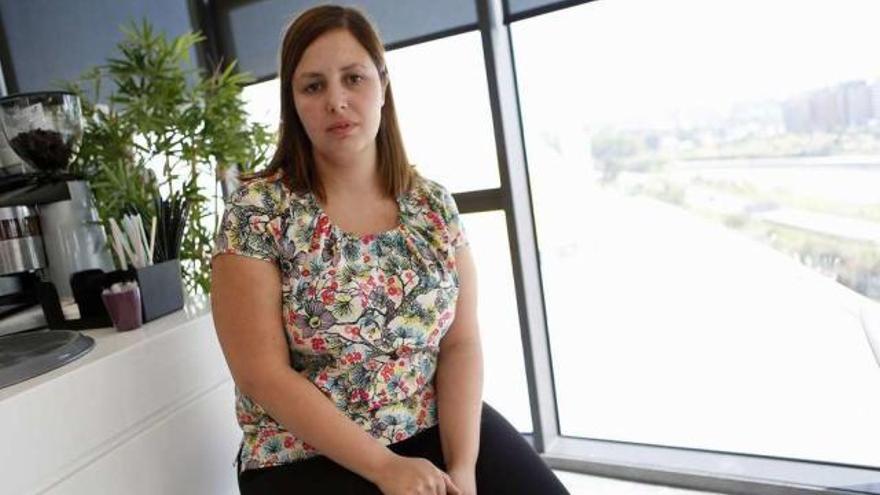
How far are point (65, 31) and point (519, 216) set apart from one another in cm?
208

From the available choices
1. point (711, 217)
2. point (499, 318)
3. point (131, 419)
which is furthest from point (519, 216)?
point (131, 419)

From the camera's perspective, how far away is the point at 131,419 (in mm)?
1127

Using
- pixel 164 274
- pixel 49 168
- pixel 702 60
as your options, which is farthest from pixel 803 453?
pixel 49 168

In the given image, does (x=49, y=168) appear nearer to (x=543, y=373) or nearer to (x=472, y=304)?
(x=472, y=304)

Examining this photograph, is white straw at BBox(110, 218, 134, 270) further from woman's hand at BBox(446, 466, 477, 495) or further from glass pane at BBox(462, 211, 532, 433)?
glass pane at BBox(462, 211, 532, 433)

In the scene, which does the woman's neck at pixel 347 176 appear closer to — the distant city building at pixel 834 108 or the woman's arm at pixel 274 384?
the woman's arm at pixel 274 384

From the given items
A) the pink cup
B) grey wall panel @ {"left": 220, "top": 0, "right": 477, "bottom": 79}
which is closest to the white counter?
the pink cup

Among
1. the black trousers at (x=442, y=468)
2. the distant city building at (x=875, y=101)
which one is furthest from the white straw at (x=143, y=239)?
the distant city building at (x=875, y=101)

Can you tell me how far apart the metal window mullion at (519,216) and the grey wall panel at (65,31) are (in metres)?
1.37

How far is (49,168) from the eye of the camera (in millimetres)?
1445

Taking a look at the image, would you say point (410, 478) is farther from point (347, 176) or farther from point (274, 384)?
point (347, 176)

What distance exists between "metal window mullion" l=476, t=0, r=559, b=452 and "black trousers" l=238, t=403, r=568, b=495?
3.01ft

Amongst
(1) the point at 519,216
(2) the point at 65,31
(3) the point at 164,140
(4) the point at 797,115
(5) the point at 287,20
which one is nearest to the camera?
(3) the point at 164,140

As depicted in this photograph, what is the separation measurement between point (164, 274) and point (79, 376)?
0.41m
